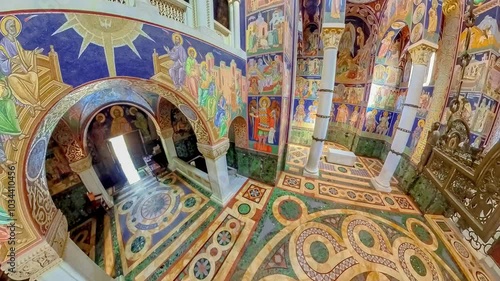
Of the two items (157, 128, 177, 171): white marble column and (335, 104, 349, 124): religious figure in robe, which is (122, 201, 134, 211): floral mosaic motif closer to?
(157, 128, 177, 171): white marble column

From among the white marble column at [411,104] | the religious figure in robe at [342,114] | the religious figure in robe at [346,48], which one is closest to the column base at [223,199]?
the white marble column at [411,104]

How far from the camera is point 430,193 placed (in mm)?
4797

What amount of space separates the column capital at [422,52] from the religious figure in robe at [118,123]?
11046 mm

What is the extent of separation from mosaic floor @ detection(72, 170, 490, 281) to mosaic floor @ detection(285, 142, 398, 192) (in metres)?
0.65

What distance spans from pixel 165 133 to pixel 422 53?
9838 millimetres

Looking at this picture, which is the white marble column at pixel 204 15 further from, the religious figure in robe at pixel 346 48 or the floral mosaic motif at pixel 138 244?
the religious figure in robe at pixel 346 48

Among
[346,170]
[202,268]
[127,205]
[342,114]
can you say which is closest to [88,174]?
[127,205]

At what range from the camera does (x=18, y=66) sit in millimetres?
1648

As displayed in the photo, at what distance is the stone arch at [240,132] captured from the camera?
20.0 ft

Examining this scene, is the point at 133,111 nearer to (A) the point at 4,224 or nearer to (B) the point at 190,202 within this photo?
(B) the point at 190,202

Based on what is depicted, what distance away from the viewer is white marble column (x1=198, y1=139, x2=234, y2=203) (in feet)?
15.1

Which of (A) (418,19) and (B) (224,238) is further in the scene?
(A) (418,19)

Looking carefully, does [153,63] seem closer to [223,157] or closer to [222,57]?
[222,57]

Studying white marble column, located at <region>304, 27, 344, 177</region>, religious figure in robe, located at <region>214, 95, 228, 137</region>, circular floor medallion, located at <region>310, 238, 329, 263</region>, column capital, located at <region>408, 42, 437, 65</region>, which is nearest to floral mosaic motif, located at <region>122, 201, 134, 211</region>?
religious figure in robe, located at <region>214, 95, 228, 137</region>
